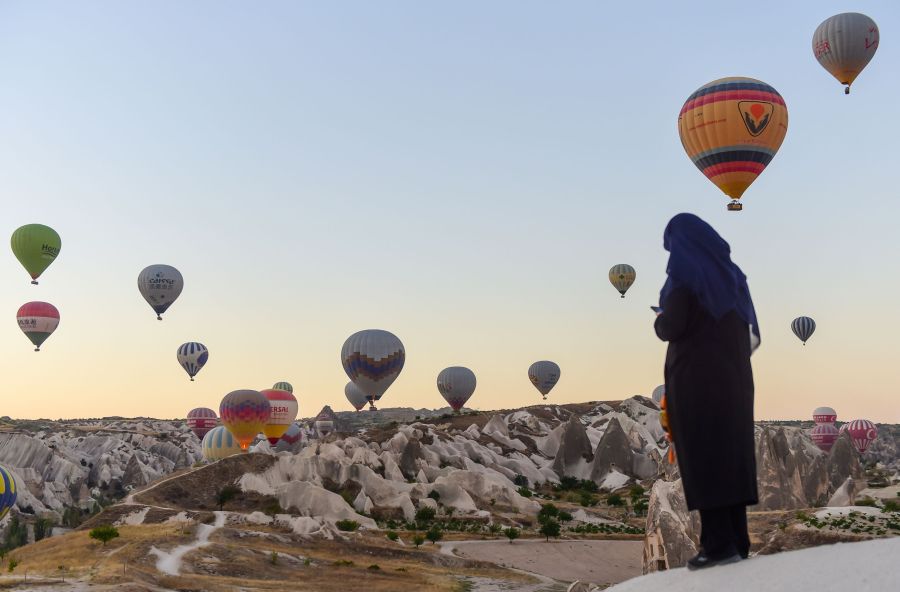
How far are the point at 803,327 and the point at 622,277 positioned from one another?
2498 cm

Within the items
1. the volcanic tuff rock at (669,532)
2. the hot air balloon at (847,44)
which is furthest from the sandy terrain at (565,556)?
the hot air balloon at (847,44)

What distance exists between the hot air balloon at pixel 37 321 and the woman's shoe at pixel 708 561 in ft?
323

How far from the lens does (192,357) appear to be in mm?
107188

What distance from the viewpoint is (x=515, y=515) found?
7125cm

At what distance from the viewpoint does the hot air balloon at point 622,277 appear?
325ft

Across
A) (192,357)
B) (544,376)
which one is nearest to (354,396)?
(544,376)

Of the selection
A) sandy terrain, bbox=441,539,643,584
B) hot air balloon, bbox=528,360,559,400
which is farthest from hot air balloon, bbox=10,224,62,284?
hot air balloon, bbox=528,360,559,400

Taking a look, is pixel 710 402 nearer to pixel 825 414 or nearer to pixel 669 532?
pixel 669 532

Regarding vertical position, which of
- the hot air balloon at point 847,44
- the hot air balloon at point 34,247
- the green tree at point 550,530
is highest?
the hot air balloon at point 847,44

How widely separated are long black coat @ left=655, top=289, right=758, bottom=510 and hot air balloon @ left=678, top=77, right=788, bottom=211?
37616 millimetres

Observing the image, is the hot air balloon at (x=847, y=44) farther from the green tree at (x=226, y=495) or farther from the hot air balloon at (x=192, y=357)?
the hot air balloon at (x=192, y=357)

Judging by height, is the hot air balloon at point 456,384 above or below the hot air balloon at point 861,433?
above

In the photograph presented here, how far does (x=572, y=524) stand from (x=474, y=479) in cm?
1124

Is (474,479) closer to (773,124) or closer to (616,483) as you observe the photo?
(616,483)
